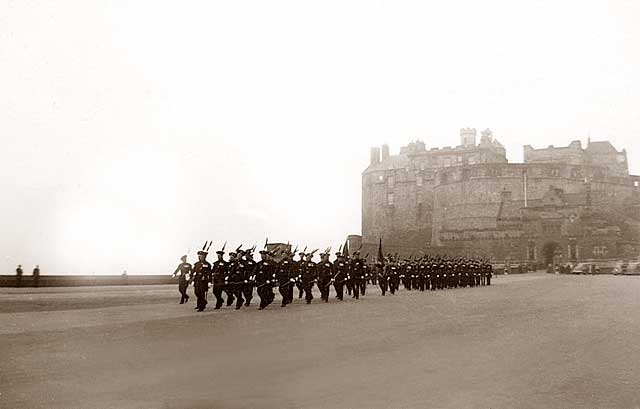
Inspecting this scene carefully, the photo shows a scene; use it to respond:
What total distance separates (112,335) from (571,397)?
24.4 feet

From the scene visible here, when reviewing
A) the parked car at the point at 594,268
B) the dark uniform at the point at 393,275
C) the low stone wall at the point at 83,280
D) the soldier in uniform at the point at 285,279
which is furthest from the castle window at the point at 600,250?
the soldier in uniform at the point at 285,279

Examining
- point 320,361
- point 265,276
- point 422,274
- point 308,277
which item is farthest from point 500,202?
point 320,361

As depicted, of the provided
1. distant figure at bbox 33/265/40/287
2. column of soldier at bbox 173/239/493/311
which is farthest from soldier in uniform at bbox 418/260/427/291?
distant figure at bbox 33/265/40/287

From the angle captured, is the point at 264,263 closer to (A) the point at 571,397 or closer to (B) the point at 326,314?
(B) the point at 326,314

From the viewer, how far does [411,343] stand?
9.40 meters

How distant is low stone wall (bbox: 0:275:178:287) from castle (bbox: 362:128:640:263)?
140ft

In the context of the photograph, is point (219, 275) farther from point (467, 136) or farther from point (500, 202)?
point (467, 136)

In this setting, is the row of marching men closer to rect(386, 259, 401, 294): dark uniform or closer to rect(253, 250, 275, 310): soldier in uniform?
rect(386, 259, 401, 294): dark uniform

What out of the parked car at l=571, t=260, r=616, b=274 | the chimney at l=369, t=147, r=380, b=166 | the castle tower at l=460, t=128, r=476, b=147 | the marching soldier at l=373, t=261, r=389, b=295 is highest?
the castle tower at l=460, t=128, r=476, b=147

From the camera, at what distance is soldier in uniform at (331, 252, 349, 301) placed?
793 inches

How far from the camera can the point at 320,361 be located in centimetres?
778

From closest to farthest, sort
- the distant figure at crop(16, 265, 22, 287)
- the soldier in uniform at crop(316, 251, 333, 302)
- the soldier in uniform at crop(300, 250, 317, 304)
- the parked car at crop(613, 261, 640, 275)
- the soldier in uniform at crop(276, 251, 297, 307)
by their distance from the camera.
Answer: the soldier in uniform at crop(276, 251, 297, 307)
the soldier in uniform at crop(300, 250, 317, 304)
the soldier in uniform at crop(316, 251, 333, 302)
the distant figure at crop(16, 265, 22, 287)
the parked car at crop(613, 261, 640, 275)

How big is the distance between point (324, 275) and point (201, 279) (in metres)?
4.92

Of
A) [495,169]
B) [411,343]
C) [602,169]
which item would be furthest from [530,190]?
[411,343]
